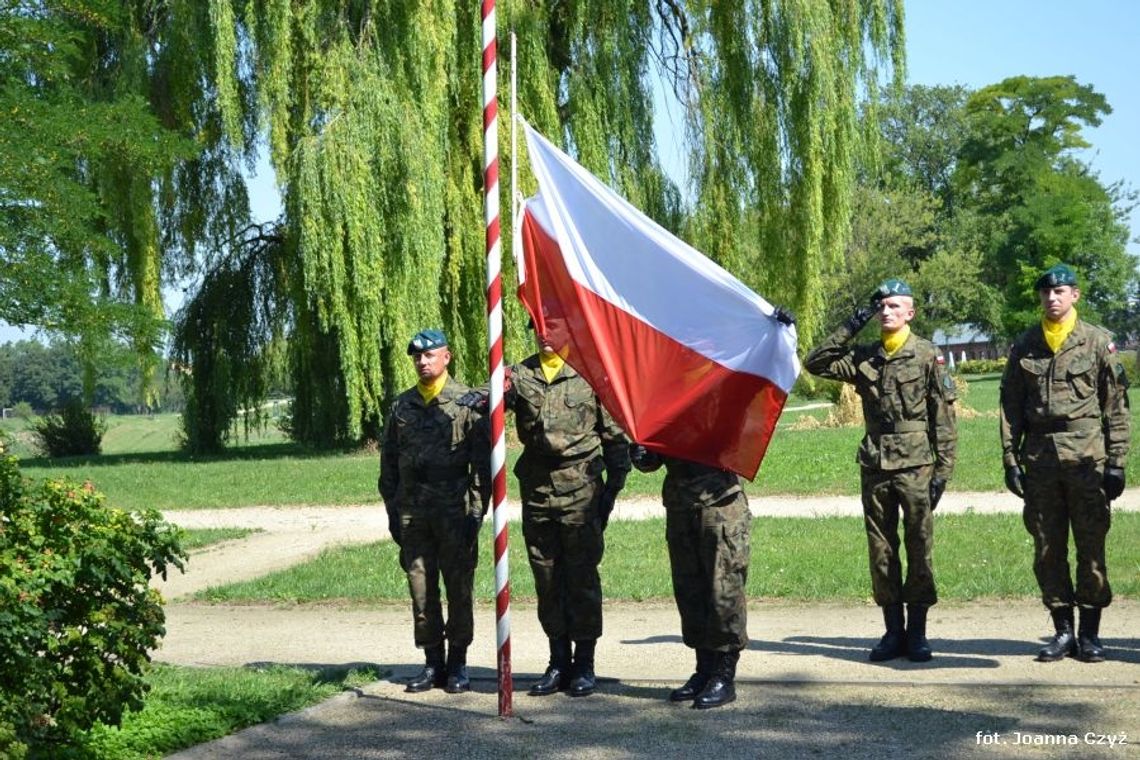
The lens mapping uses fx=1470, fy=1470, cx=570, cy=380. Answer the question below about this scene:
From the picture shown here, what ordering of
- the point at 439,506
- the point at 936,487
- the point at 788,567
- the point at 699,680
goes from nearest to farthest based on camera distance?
1. the point at 699,680
2. the point at 439,506
3. the point at 936,487
4. the point at 788,567

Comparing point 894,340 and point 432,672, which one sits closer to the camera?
point 432,672

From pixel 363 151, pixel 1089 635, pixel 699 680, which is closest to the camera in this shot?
pixel 699 680

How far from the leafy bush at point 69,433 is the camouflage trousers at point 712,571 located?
86.1 ft

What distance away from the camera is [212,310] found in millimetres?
26641

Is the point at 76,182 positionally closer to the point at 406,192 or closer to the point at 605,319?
the point at 406,192

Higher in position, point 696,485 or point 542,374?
point 542,374

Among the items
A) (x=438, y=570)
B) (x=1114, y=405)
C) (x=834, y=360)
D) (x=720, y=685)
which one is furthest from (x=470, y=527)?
(x=1114, y=405)

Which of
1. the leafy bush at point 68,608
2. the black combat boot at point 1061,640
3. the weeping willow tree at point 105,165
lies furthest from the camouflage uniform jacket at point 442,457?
the weeping willow tree at point 105,165

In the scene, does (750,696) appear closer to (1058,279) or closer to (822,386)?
→ (1058,279)

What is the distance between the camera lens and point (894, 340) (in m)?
7.88

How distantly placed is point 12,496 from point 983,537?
27.6 feet

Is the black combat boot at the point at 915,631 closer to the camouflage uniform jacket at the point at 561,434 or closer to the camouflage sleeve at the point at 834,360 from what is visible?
the camouflage sleeve at the point at 834,360

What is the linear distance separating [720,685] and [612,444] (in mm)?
1328

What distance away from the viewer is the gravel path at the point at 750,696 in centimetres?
615
